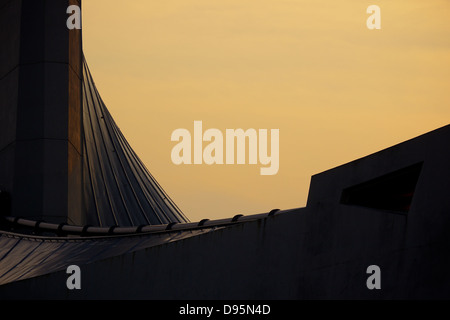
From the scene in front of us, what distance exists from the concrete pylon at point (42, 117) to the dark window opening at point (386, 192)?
A: 46.5 feet

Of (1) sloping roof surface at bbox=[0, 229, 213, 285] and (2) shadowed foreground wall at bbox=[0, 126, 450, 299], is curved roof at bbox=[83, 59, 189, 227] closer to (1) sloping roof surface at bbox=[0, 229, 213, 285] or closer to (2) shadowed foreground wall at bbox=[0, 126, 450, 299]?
(1) sloping roof surface at bbox=[0, 229, 213, 285]

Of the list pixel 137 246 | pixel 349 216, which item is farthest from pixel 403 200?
pixel 137 246

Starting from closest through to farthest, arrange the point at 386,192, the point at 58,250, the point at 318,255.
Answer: the point at 386,192 < the point at 318,255 < the point at 58,250

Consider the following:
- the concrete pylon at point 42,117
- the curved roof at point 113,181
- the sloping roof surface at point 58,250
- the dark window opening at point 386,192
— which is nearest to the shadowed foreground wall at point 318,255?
the dark window opening at point 386,192

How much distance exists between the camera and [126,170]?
33.9 metres

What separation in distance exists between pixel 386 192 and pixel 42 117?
15.6 meters

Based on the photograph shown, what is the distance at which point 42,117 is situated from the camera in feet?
99.8

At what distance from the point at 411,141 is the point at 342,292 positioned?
2.79 meters

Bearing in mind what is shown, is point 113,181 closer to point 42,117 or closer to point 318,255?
point 42,117

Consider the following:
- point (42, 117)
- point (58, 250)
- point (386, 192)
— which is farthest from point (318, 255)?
point (42, 117)

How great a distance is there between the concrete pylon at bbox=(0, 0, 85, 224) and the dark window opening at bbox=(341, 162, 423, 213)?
1417 cm

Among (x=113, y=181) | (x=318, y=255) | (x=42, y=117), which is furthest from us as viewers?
(x=113, y=181)

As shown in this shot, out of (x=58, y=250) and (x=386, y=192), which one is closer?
(x=386, y=192)
